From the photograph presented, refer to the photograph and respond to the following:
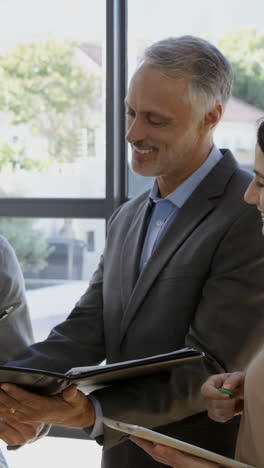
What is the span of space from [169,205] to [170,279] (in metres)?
0.30

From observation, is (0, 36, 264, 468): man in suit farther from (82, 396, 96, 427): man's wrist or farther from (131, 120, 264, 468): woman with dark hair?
(131, 120, 264, 468): woman with dark hair

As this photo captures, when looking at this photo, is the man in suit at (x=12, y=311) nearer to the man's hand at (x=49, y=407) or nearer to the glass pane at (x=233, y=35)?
the man's hand at (x=49, y=407)

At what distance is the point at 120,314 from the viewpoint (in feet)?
7.73

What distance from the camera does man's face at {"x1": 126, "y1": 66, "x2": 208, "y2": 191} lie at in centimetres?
233

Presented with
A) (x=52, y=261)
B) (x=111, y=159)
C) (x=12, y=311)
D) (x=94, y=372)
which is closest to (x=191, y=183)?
(x=12, y=311)

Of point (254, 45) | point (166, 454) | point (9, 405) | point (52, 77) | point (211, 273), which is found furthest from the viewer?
point (52, 77)

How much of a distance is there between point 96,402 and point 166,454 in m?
0.40

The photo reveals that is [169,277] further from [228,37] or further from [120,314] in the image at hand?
[228,37]

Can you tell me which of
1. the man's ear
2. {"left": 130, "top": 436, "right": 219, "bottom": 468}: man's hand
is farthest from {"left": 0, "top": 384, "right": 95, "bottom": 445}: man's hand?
the man's ear

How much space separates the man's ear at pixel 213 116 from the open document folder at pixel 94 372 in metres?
0.84

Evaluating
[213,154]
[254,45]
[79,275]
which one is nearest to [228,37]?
[254,45]

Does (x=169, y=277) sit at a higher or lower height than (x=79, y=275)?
higher

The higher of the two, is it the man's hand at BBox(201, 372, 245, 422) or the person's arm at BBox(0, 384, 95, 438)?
the man's hand at BBox(201, 372, 245, 422)

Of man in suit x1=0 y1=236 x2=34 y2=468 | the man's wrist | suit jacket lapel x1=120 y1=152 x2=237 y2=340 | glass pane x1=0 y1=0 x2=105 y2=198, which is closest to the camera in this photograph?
the man's wrist
